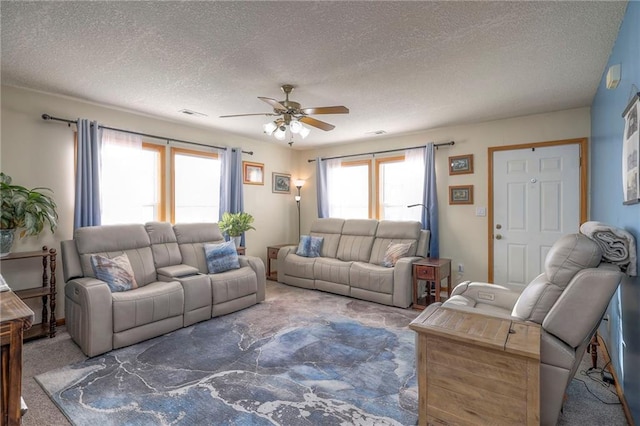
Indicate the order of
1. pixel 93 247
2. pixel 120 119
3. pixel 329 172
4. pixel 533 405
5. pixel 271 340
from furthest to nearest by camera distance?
pixel 329 172 → pixel 120 119 → pixel 93 247 → pixel 271 340 → pixel 533 405

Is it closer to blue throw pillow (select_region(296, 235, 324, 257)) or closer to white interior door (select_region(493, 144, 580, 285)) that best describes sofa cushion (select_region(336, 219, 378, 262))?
blue throw pillow (select_region(296, 235, 324, 257))

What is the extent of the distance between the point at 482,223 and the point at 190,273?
12.9 ft

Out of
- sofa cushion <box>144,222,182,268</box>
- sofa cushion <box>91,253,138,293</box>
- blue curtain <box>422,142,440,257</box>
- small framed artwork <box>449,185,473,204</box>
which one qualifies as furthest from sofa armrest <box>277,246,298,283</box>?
small framed artwork <box>449,185,473,204</box>

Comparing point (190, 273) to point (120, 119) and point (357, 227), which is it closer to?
point (120, 119)

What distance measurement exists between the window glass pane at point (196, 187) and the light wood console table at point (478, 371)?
3938 mm

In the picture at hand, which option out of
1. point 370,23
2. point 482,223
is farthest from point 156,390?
point 482,223

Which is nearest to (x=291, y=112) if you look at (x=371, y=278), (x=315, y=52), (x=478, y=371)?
(x=315, y=52)

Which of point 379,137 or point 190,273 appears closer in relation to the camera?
point 190,273

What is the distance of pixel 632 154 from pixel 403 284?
2709 millimetres

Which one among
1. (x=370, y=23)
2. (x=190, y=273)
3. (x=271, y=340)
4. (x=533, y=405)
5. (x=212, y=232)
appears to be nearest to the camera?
(x=533, y=405)

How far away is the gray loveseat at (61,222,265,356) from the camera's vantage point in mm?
2854

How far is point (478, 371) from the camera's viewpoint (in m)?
1.61

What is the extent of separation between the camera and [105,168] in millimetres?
3871

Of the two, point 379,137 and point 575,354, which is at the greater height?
point 379,137
